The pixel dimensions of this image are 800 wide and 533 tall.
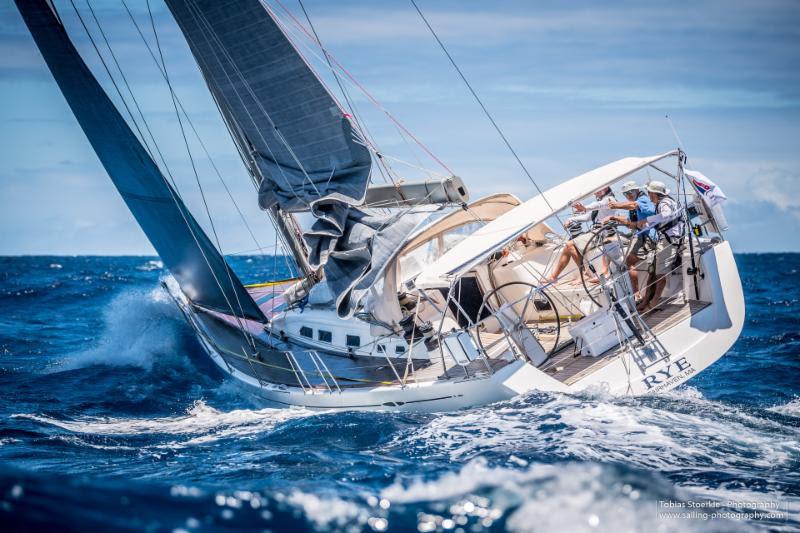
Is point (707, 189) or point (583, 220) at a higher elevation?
point (707, 189)

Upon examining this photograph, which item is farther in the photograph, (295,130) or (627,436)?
(295,130)

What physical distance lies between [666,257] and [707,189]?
1.17m

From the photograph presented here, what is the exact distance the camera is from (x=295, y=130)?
1054 centimetres

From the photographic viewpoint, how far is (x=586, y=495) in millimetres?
4543

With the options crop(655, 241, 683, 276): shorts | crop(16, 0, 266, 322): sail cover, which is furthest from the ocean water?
crop(655, 241, 683, 276): shorts

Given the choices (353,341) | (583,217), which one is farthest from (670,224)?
(353,341)

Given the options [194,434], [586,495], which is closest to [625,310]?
[586,495]

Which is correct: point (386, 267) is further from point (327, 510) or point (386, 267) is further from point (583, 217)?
point (327, 510)

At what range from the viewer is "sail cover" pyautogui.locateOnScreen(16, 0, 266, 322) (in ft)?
35.8

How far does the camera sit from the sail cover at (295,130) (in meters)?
9.80

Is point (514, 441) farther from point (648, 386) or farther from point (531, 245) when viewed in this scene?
point (531, 245)

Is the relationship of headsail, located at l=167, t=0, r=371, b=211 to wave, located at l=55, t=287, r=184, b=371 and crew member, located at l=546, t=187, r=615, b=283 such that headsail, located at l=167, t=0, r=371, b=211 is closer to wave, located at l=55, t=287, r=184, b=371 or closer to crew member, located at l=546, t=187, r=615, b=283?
crew member, located at l=546, t=187, r=615, b=283

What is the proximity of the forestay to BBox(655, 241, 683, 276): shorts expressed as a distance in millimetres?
1240

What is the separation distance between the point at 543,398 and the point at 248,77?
621 centimetres
